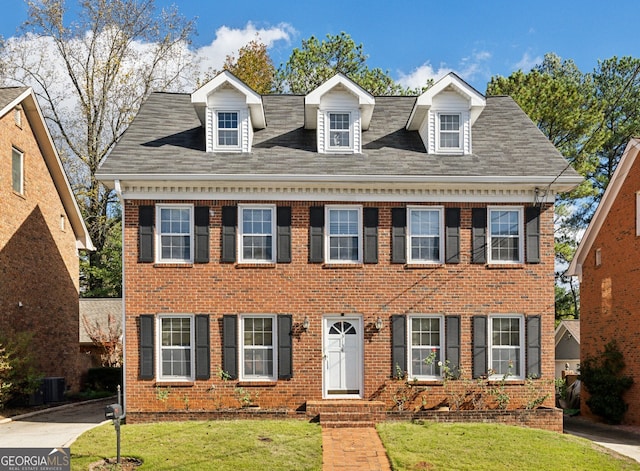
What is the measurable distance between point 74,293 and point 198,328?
1030 cm

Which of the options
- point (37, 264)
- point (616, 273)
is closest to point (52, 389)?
point (37, 264)

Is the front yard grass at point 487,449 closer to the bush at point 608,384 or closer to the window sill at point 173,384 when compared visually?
the window sill at point 173,384

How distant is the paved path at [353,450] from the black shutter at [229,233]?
476cm

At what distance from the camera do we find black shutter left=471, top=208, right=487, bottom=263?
51.0 ft

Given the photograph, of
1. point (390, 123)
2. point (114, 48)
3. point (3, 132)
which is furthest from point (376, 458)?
point (114, 48)

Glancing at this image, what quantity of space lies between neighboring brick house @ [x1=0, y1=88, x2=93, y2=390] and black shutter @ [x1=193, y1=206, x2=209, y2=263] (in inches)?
267

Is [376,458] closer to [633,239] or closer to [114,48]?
[633,239]

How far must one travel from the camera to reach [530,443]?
40.7ft

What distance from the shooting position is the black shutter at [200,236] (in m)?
15.2

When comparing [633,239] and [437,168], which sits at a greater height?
[437,168]

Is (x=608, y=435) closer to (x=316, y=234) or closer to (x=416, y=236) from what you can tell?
(x=416, y=236)

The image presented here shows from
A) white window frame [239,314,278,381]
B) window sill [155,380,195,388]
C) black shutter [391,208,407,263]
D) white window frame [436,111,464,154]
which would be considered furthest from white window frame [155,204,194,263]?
white window frame [436,111,464,154]

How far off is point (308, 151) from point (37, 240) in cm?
1019

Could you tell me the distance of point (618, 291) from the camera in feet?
62.5
